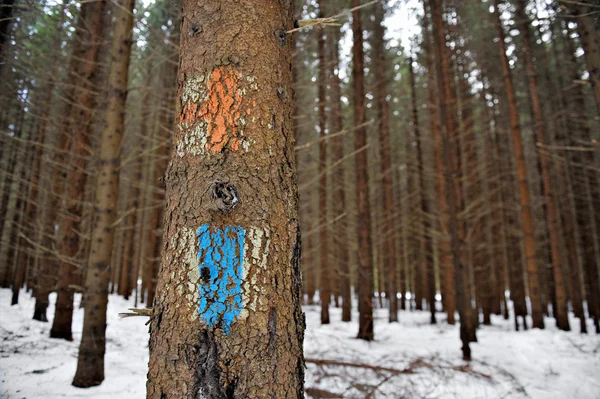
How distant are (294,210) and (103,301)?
12.3 feet

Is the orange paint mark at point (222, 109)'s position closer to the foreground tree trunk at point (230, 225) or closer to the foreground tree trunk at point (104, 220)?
the foreground tree trunk at point (230, 225)

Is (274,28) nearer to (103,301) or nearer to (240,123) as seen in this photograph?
(240,123)

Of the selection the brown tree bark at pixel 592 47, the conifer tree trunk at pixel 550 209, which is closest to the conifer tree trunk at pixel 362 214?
the brown tree bark at pixel 592 47

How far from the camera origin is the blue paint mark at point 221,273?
1.18 meters

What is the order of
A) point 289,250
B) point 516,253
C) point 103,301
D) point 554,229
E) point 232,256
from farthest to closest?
point 516,253
point 554,229
point 103,301
point 289,250
point 232,256

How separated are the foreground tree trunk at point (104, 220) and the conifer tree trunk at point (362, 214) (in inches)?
181

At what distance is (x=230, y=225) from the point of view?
4.09 ft

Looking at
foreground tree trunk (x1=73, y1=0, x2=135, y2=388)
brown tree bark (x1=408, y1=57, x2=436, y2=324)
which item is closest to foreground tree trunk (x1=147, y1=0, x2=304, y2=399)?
foreground tree trunk (x1=73, y1=0, x2=135, y2=388)

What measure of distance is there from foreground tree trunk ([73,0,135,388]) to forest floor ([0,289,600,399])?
0.29 m

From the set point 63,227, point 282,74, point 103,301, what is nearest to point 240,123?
point 282,74

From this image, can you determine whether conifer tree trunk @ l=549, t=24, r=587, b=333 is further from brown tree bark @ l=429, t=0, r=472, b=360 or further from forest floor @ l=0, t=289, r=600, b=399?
brown tree bark @ l=429, t=0, r=472, b=360

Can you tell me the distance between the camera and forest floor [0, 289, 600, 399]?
12.9ft

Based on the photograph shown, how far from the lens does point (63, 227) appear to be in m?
6.30

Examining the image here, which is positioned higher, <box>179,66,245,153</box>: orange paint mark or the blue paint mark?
<box>179,66,245,153</box>: orange paint mark
